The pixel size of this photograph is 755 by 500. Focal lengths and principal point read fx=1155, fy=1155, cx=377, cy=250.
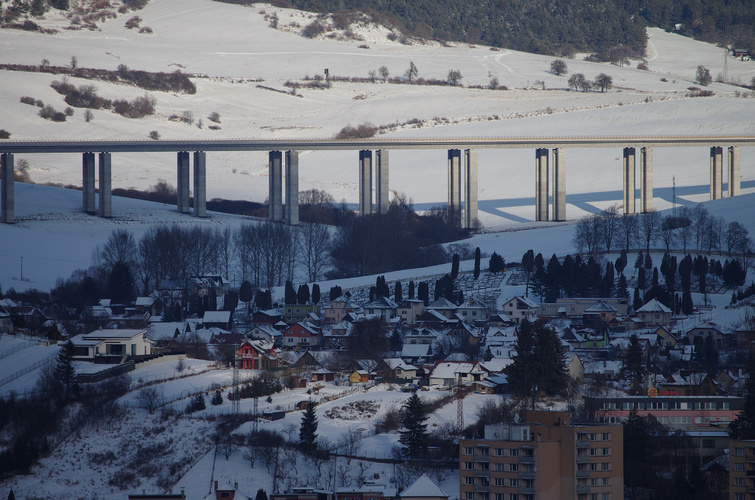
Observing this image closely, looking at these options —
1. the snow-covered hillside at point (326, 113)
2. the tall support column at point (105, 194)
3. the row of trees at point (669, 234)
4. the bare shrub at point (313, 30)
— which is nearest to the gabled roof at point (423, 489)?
the row of trees at point (669, 234)

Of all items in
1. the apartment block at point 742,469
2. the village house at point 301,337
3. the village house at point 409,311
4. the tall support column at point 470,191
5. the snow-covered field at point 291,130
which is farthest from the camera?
the tall support column at point 470,191

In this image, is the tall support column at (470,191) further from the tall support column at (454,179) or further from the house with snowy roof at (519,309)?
A: the house with snowy roof at (519,309)

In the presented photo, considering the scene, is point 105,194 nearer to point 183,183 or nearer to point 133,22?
point 183,183

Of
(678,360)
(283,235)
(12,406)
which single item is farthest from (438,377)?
(283,235)

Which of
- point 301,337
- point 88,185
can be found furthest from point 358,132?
point 301,337

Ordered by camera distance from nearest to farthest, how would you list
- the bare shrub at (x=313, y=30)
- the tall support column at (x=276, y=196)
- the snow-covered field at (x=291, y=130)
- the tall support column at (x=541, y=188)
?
the snow-covered field at (x=291, y=130) < the tall support column at (x=276, y=196) < the tall support column at (x=541, y=188) < the bare shrub at (x=313, y=30)

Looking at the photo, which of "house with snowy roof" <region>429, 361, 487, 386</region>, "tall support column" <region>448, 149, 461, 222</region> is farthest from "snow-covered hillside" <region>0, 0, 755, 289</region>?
"house with snowy roof" <region>429, 361, 487, 386</region>

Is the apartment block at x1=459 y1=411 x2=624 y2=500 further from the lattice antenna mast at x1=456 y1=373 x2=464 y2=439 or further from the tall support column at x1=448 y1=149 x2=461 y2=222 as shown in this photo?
the tall support column at x1=448 y1=149 x2=461 y2=222

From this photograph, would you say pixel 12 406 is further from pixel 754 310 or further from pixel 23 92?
pixel 23 92
